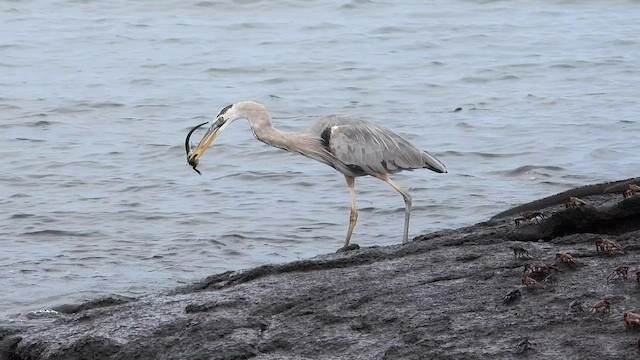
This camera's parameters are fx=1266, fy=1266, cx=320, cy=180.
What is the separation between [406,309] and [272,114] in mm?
9447

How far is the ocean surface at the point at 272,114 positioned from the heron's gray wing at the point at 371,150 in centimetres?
95

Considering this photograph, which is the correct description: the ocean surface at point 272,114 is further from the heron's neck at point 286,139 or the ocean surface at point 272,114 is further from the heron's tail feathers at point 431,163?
the heron's tail feathers at point 431,163

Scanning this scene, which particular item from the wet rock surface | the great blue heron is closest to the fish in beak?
the great blue heron

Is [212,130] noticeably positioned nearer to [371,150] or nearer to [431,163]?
[371,150]

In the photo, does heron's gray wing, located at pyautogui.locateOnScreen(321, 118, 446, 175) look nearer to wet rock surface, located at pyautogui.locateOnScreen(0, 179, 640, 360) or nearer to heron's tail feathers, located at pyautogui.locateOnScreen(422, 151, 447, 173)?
heron's tail feathers, located at pyautogui.locateOnScreen(422, 151, 447, 173)

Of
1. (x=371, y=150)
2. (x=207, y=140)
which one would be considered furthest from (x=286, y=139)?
(x=207, y=140)

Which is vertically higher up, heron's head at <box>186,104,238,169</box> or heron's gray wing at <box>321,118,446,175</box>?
heron's head at <box>186,104,238,169</box>

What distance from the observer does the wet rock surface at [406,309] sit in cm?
487

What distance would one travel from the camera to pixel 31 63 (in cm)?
1809

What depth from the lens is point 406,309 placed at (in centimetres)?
530

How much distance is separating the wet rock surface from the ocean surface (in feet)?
5.98

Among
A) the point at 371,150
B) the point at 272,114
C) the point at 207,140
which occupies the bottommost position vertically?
the point at 272,114

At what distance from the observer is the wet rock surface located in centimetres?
487

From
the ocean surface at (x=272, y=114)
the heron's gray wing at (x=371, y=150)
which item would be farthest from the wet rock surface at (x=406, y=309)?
the heron's gray wing at (x=371, y=150)
